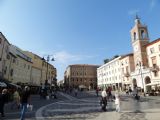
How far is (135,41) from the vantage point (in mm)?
59719

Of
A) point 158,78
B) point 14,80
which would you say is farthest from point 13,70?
point 158,78

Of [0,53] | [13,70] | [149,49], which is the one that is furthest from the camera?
[149,49]

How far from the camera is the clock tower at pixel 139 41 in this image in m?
56.1

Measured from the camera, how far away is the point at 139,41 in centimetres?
5731

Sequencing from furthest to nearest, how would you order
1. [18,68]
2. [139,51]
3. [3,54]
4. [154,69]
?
1. [139,51]
2. [154,69]
3. [18,68]
4. [3,54]

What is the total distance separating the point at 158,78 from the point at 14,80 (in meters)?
35.1

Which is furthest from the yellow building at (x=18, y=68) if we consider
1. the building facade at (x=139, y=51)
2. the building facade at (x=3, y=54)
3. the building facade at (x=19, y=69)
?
the building facade at (x=139, y=51)

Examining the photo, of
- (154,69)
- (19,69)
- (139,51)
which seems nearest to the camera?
(19,69)

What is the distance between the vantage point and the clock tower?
184 feet

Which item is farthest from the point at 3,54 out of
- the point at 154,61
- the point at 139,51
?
the point at 139,51

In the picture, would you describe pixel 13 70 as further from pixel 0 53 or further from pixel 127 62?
pixel 127 62

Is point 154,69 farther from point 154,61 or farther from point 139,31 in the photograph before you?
point 139,31

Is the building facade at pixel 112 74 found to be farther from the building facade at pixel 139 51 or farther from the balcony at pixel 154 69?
the balcony at pixel 154 69

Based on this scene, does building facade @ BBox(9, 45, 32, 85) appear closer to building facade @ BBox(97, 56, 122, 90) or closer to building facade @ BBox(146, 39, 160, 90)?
building facade @ BBox(146, 39, 160, 90)
